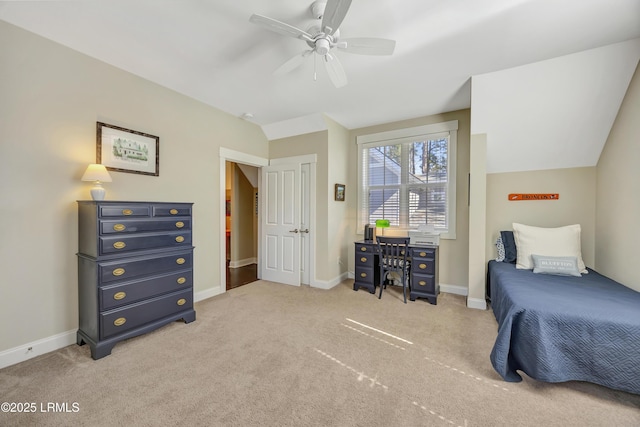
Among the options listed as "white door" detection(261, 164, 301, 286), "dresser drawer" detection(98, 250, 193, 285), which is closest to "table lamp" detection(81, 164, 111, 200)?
"dresser drawer" detection(98, 250, 193, 285)

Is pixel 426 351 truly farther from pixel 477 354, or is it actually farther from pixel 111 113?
pixel 111 113

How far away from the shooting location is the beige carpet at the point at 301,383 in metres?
1.50

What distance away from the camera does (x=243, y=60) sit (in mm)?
2471

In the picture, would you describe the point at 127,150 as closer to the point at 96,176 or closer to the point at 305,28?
the point at 96,176

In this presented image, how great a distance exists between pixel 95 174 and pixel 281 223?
251 cm

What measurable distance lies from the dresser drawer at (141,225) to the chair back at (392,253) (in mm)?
2447

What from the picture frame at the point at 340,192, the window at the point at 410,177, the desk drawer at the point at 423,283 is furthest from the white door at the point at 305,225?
the desk drawer at the point at 423,283

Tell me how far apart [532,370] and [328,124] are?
139 inches

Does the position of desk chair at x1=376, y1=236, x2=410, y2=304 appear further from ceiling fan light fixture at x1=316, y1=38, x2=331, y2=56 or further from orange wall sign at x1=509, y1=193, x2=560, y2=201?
ceiling fan light fixture at x1=316, y1=38, x2=331, y2=56

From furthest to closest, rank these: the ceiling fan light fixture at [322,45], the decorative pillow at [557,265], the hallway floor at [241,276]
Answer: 1. the hallway floor at [241,276]
2. the decorative pillow at [557,265]
3. the ceiling fan light fixture at [322,45]

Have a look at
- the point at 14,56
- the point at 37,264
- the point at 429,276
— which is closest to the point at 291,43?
the point at 14,56

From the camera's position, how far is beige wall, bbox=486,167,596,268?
121 inches

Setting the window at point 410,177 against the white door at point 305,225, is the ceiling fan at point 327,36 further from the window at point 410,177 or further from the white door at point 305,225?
the window at point 410,177

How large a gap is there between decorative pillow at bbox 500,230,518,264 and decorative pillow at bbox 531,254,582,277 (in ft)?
1.28
